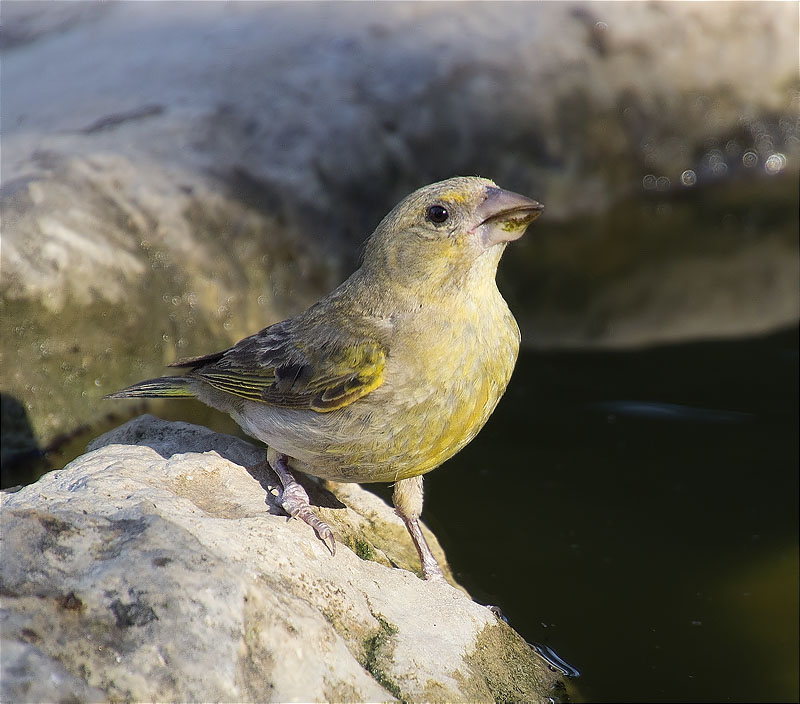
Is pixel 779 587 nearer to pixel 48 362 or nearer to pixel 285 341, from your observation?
pixel 285 341

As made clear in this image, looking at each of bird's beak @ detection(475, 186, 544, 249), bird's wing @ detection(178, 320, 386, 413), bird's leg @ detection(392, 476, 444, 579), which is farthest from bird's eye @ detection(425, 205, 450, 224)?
bird's leg @ detection(392, 476, 444, 579)

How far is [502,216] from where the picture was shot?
3906 mm

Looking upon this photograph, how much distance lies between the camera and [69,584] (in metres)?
2.82

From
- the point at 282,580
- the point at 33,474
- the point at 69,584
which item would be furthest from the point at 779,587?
the point at 33,474

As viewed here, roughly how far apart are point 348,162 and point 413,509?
11.9 ft

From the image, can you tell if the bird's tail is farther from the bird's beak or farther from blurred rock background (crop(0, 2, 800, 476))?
the bird's beak

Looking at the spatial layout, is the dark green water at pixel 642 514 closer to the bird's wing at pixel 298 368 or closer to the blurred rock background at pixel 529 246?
the blurred rock background at pixel 529 246

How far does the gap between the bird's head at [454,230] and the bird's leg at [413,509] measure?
3.16 feet

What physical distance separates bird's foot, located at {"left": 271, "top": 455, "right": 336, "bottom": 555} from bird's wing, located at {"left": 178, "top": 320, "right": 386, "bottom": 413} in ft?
0.98

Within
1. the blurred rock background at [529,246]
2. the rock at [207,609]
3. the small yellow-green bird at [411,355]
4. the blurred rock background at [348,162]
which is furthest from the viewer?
the blurred rock background at [348,162]

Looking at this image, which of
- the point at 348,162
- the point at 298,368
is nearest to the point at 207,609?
the point at 298,368

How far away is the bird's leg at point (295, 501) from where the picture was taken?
12.2 feet

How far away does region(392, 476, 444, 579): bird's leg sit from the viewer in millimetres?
4320

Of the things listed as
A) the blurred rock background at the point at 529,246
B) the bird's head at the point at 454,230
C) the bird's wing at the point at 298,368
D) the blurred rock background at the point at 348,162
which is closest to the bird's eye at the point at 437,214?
the bird's head at the point at 454,230
